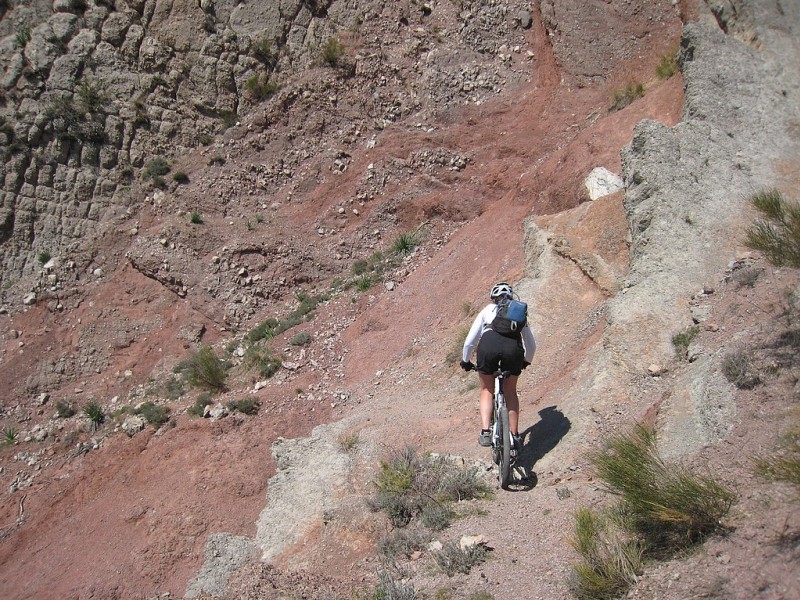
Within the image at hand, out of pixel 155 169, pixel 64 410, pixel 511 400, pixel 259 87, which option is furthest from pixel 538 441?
pixel 259 87

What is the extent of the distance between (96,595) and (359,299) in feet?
21.9

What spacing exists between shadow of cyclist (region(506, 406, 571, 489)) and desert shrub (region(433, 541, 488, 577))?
38.3 inches

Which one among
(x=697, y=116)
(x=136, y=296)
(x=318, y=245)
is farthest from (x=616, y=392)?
(x=136, y=296)

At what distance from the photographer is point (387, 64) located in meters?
16.5

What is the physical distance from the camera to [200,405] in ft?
34.8

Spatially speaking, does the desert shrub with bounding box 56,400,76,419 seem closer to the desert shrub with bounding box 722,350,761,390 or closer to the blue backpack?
the blue backpack

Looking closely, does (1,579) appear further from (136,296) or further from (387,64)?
(387,64)

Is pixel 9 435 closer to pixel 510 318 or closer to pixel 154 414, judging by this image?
pixel 154 414

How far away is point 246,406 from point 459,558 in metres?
6.02

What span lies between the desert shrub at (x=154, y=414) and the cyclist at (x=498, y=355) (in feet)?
22.2

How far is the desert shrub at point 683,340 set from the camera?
5844 millimetres

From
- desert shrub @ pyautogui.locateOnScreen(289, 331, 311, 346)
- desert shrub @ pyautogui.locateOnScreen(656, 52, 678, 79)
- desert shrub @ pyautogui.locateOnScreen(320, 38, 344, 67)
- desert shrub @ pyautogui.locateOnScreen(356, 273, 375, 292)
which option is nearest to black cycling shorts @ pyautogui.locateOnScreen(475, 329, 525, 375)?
desert shrub @ pyautogui.locateOnScreen(289, 331, 311, 346)

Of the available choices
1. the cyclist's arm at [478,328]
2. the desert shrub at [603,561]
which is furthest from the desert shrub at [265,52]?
the desert shrub at [603,561]

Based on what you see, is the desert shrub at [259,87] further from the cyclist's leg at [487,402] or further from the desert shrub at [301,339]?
the cyclist's leg at [487,402]
